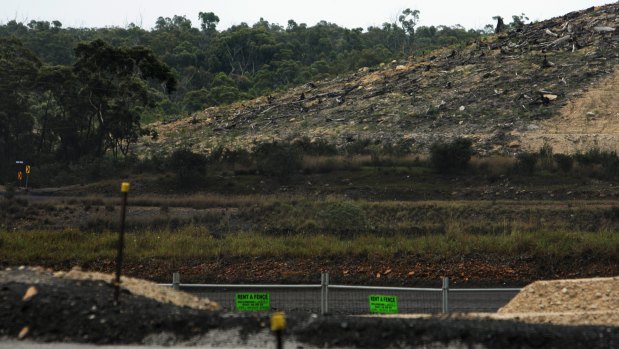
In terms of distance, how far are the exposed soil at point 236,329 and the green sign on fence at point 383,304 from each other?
3.66 metres

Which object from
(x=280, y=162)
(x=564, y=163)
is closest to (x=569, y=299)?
(x=564, y=163)

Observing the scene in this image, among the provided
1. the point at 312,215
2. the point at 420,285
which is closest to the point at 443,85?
the point at 312,215

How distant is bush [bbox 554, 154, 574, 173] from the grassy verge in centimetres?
1522

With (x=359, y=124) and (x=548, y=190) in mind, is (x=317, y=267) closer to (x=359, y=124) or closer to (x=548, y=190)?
(x=548, y=190)

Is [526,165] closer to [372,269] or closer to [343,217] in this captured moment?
[343,217]

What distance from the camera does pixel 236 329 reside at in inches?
381

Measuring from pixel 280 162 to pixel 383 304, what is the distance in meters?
27.4

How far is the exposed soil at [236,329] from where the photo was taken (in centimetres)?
934

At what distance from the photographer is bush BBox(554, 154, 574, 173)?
3984cm

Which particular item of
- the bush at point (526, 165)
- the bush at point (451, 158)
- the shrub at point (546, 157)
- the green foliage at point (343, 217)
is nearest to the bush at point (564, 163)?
the shrub at point (546, 157)

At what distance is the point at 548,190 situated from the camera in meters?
36.9

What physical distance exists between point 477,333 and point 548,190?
28865 millimetres

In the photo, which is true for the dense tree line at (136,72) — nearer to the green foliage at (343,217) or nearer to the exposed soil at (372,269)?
the green foliage at (343,217)

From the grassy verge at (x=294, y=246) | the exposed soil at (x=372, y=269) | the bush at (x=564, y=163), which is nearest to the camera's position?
the exposed soil at (x=372, y=269)
